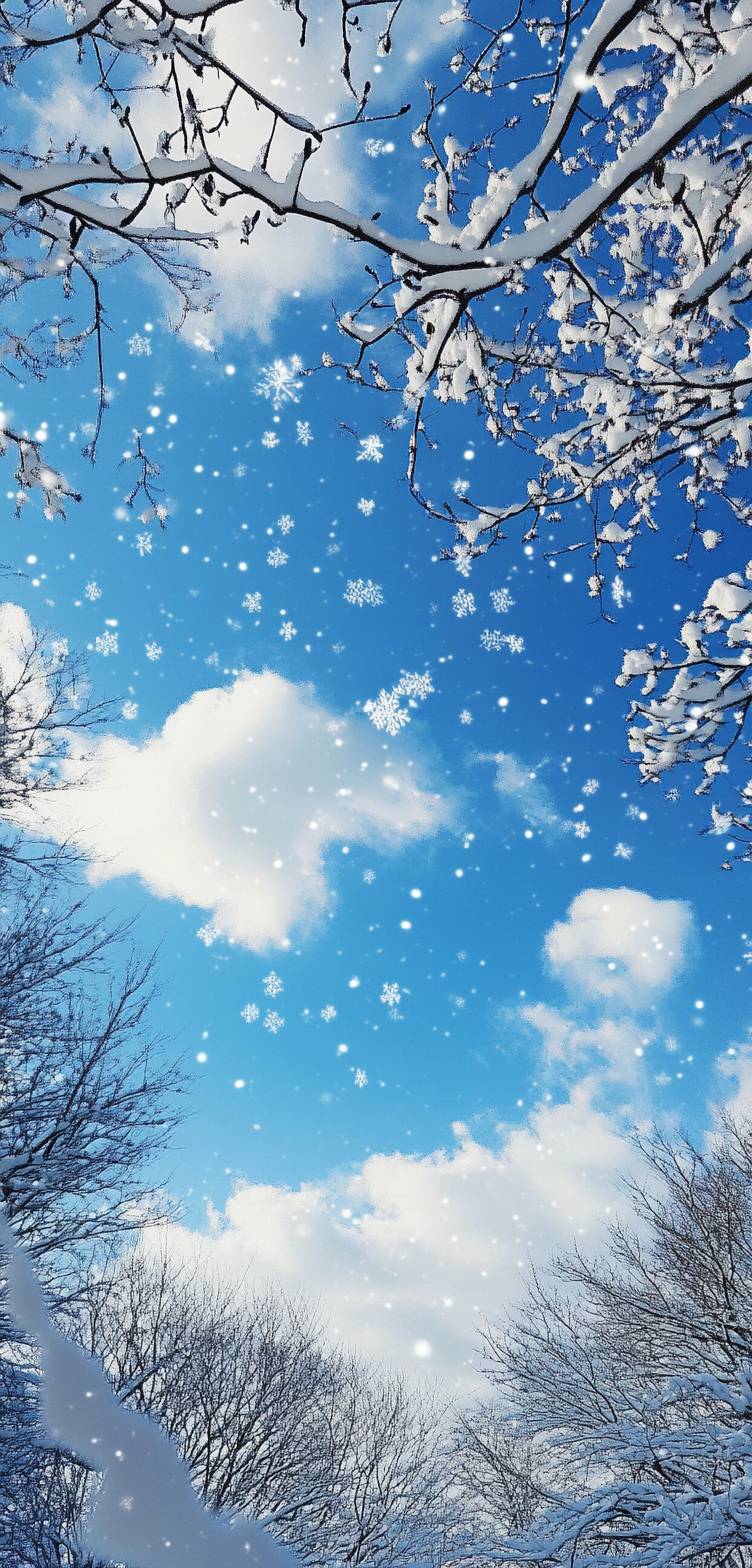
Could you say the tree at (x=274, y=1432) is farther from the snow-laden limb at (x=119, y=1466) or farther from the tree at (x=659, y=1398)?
the snow-laden limb at (x=119, y=1466)

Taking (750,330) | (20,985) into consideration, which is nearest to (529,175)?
(750,330)

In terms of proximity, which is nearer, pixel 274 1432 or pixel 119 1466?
pixel 119 1466

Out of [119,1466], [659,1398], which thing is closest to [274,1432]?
[659,1398]

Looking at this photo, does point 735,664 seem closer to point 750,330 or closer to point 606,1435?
point 750,330

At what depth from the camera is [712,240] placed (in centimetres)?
360

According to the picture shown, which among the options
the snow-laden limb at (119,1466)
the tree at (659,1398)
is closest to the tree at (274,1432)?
the tree at (659,1398)

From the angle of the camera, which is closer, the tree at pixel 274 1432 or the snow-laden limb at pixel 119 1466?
the snow-laden limb at pixel 119 1466

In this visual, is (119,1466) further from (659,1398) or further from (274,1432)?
(274,1432)

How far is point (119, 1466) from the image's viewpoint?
606mm

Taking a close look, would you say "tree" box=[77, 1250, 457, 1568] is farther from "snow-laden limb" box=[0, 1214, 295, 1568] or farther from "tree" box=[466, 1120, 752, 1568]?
"snow-laden limb" box=[0, 1214, 295, 1568]

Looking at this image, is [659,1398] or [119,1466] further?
[659,1398]

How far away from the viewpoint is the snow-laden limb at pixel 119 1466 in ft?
1.99

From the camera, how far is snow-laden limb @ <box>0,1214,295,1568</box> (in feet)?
1.99

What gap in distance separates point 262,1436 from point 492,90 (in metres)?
17.9
